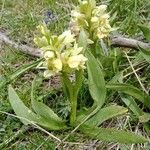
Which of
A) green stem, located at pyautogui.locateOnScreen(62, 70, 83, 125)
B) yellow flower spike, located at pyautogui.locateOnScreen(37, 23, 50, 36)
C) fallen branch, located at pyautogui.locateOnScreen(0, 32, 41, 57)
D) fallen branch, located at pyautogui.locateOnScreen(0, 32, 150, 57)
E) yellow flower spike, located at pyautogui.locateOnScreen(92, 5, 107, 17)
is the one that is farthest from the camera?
fallen branch, located at pyautogui.locateOnScreen(0, 32, 41, 57)

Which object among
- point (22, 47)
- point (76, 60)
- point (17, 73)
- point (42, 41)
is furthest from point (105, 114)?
point (22, 47)

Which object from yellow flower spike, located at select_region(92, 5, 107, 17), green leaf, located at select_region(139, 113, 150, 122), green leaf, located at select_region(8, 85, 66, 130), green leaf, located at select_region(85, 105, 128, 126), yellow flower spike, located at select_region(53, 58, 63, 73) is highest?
yellow flower spike, located at select_region(92, 5, 107, 17)

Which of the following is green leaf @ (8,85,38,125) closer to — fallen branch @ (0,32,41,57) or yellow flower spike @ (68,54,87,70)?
yellow flower spike @ (68,54,87,70)

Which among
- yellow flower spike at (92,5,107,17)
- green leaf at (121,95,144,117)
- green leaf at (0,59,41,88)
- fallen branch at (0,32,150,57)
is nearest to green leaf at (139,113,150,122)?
green leaf at (121,95,144,117)

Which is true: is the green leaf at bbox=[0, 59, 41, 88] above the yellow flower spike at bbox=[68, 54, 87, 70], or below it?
below

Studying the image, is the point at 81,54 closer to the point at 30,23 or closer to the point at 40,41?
the point at 40,41

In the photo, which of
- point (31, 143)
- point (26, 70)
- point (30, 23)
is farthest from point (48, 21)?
point (31, 143)

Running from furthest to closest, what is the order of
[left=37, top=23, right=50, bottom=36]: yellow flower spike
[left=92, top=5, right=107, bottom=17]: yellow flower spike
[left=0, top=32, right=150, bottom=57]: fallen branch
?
[left=0, top=32, right=150, bottom=57]: fallen branch → [left=92, top=5, right=107, bottom=17]: yellow flower spike → [left=37, top=23, right=50, bottom=36]: yellow flower spike
